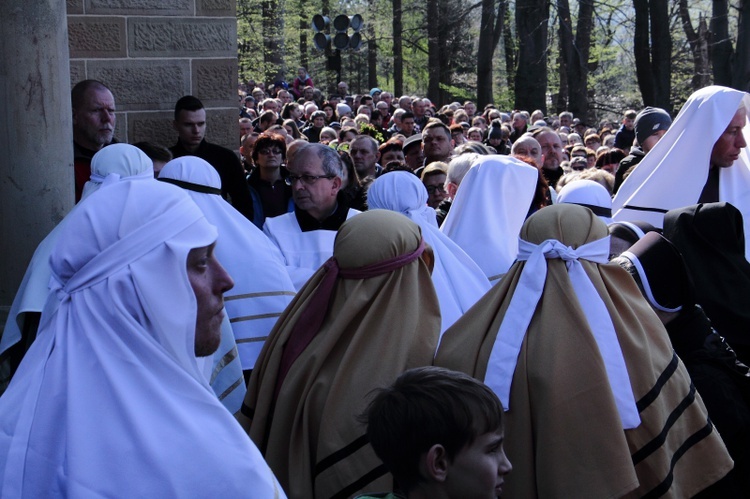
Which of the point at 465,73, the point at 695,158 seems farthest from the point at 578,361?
the point at 465,73

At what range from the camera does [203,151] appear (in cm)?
739

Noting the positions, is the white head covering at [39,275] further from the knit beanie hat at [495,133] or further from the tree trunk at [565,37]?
the tree trunk at [565,37]

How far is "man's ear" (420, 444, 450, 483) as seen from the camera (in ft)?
8.27

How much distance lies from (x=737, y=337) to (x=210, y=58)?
4.84 m

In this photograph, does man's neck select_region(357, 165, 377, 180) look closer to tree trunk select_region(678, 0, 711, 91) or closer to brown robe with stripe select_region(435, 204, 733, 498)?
brown robe with stripe select_region(435, 204, 733, 498)

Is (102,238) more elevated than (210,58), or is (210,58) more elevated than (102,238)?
(210,58)

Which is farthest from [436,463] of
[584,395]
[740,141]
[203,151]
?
[203,151]

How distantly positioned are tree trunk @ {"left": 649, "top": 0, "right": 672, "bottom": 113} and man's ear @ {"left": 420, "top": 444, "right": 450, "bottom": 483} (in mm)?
22772

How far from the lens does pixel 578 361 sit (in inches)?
127

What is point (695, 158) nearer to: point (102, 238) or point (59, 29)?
point (59, 29)

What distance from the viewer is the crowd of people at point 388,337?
210cm

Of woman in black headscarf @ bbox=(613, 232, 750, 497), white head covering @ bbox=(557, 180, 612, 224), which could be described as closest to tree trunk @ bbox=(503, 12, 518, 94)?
white head covering @ bbox=(557, 180, 612, 224)

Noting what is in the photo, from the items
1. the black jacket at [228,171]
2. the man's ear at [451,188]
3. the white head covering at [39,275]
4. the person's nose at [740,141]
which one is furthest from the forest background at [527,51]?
the white head covering at [39,275]

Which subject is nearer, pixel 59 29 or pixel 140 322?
pixel 140 322
